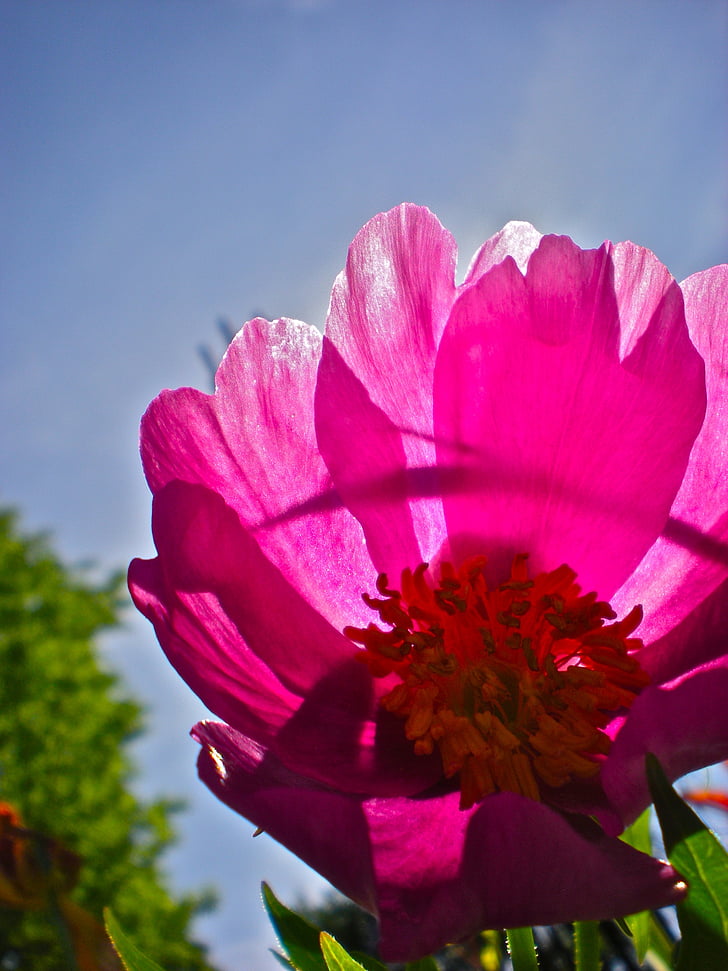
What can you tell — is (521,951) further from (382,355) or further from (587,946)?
(382,355)

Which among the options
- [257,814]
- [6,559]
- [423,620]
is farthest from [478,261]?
[6,559]

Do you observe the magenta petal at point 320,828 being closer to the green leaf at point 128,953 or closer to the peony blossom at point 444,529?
the peony blossom at point 444,529

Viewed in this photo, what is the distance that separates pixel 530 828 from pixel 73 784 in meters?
8.72

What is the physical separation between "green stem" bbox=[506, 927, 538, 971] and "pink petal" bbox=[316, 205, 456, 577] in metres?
0.26

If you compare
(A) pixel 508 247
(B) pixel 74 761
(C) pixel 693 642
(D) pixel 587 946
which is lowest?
(D) pixel 587 946

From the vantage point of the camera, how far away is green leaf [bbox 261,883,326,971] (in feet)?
1.90

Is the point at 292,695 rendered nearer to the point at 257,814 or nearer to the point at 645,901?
the point at 257,814

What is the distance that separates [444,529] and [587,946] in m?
0.28

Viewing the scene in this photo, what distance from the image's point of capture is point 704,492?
491 mm

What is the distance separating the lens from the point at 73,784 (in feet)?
26.9

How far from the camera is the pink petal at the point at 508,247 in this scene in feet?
1.84

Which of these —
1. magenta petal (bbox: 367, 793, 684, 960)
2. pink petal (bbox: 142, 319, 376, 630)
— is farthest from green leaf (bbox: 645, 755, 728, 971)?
pink petal (bbox: 142, 319, 376, 630)

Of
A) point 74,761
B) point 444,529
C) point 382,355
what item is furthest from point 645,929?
point 74,761

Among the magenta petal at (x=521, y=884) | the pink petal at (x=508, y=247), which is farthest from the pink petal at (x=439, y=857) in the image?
the pink petal at (x=508, y=247)
